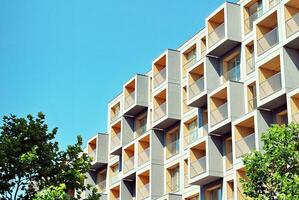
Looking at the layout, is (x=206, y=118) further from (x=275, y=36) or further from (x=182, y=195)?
(x=275, y=36)

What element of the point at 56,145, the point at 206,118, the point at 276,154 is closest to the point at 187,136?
the point at 206,118

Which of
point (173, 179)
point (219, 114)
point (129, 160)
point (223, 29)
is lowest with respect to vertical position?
point (173, 179)

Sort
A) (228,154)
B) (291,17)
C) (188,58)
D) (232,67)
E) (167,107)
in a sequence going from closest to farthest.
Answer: (291,17) < (228,154) < (232,67) < (167,107) < (188,58)

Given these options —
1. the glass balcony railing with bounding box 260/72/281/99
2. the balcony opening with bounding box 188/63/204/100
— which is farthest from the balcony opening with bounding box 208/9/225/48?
the glass balcony railing with bounding box 260/72/281/99

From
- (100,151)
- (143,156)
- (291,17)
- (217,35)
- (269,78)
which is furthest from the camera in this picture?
(100,151)

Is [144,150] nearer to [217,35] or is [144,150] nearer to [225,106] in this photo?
[225,106]

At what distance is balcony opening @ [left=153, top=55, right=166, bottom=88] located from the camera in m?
56.5

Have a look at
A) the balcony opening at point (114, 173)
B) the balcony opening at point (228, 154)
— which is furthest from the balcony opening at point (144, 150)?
the balcony opening at point (228, 154)

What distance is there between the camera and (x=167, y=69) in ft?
180

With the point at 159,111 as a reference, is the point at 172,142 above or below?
below

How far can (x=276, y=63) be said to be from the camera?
43031mm

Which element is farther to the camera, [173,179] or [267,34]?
[173,179]

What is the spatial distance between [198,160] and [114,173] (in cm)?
1773

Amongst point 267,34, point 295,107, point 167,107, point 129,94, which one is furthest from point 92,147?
point 295,107
